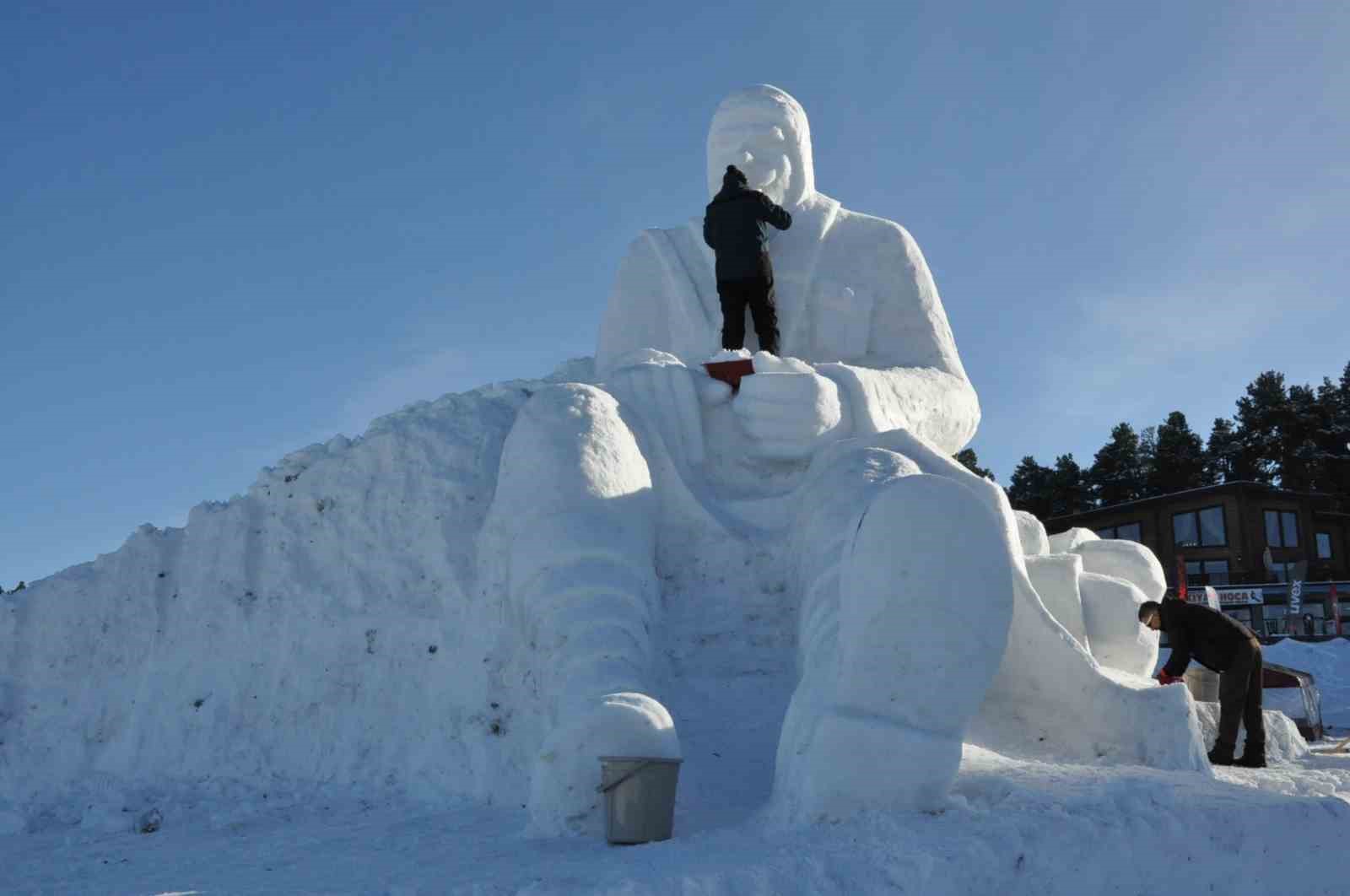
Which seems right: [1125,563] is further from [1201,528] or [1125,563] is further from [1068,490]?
[1068,490]

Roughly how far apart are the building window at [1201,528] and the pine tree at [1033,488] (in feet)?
20.0

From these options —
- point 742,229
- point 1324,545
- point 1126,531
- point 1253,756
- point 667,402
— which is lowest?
point 1253,756

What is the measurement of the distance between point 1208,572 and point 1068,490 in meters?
7.64

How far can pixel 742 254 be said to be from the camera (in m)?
5.28

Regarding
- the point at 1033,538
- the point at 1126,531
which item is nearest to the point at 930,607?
the point at 1033,538

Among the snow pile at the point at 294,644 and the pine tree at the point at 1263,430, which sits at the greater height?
the pine tree at the point at 1263,430

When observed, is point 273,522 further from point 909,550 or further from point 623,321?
point 909,550

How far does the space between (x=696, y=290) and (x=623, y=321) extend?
0.41 metres

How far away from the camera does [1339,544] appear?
33938 millimetres

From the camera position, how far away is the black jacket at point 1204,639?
18.8 ft

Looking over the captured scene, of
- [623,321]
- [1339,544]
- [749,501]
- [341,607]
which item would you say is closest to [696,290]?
[623,321]

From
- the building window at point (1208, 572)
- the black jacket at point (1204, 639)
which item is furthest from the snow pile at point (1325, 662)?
the building window at point (1208, 572)

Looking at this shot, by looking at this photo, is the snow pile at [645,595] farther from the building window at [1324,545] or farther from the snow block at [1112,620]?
the building window at [1324,545]

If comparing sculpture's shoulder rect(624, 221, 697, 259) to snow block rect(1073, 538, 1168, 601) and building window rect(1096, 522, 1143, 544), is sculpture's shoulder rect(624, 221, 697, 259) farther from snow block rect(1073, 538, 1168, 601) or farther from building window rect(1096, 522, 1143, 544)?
building window rect(1096, 522, 1143, 544)
